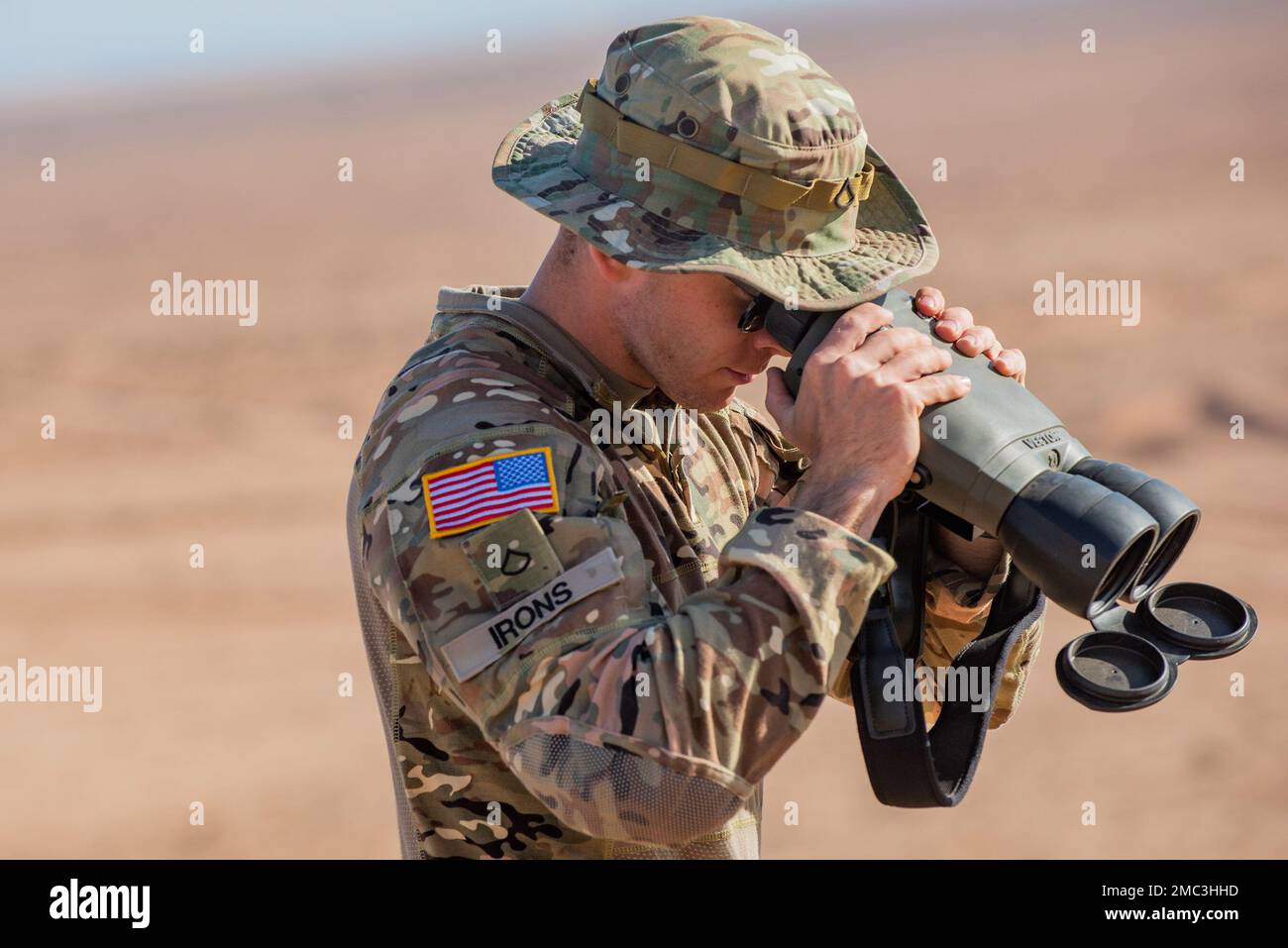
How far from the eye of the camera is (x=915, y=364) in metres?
2.64

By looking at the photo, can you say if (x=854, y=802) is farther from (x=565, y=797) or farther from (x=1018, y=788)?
(x=565, y=797)

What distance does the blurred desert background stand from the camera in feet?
25.6

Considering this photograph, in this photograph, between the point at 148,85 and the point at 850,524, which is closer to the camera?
the point at 850,524

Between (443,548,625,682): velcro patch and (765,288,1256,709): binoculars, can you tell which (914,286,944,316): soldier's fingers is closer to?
(765,288,1256,709): binoculars

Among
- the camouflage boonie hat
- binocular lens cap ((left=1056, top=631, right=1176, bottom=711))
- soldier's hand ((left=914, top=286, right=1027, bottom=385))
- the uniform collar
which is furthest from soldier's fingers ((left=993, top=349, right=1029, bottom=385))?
the uniform collar

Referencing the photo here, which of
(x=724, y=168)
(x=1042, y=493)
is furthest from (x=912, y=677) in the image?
(x=724, y=168)

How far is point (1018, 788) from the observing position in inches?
308

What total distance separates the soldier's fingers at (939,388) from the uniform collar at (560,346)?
64 cm

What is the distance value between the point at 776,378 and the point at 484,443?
23.0 inches

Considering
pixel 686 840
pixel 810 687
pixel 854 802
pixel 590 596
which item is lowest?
pixel 854 802

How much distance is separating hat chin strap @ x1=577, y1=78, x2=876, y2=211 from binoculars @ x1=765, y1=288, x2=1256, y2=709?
21 centimetres

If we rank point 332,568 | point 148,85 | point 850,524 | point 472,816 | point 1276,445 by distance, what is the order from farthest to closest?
1. point 148,85
2. point 1276,445
3. point 332,568
4. point 472,816
5. point 850,524

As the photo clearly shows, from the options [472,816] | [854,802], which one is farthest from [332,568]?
[472,816]

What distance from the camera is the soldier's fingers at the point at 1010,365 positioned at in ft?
9.10
